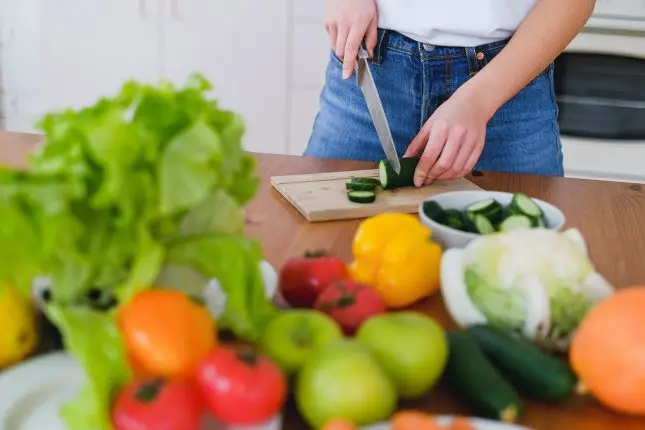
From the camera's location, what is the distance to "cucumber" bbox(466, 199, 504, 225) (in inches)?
36.1

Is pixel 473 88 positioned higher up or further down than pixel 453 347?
higher up

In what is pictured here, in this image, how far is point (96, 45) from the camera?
2518 mm

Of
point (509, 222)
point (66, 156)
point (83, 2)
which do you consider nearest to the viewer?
point (66, 156)

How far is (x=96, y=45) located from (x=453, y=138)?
1.68 m

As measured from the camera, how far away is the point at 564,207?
1.12m

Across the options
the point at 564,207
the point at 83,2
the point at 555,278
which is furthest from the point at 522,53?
the point at 83,2

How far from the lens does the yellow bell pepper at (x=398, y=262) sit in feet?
2.56

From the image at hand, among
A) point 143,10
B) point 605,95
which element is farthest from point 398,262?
point 143,10

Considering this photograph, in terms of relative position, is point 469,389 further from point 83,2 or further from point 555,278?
point 83,2

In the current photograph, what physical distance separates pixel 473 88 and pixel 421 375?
638 mm

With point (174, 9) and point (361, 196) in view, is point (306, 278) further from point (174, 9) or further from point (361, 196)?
point (174, 9)

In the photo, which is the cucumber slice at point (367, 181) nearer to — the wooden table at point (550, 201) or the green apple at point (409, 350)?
the wooden table at point (550, 201)

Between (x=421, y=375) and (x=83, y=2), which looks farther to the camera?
(x=83, y=2)

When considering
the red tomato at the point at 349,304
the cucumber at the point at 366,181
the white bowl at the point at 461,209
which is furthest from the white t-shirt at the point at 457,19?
the red tomato at the point at 349,304
